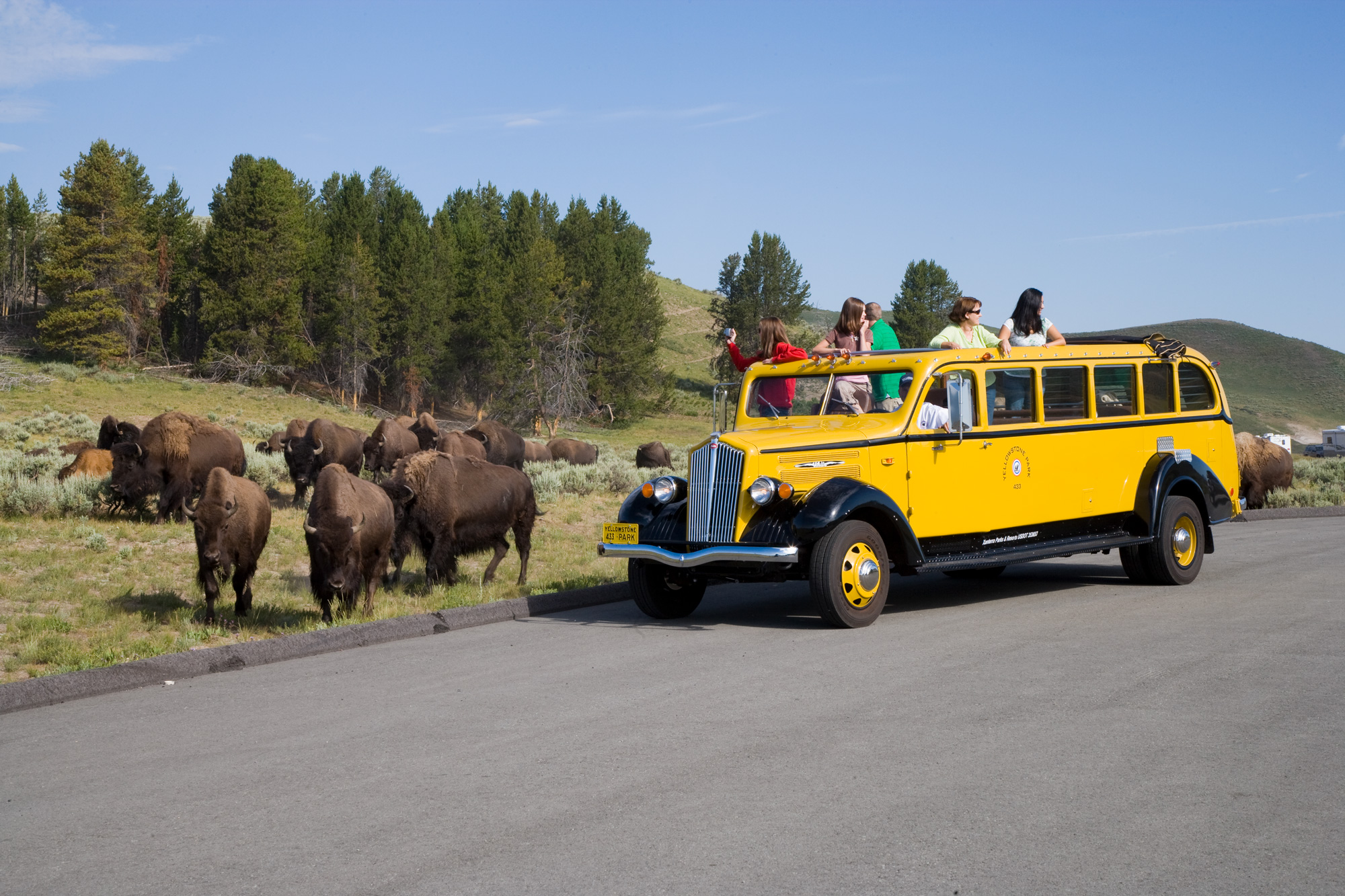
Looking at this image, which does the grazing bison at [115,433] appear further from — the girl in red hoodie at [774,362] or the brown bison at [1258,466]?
the brown bison at [1258,466]

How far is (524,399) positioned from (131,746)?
5960cm

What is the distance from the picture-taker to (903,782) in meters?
5.37

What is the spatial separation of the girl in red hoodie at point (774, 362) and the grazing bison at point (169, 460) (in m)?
10.8

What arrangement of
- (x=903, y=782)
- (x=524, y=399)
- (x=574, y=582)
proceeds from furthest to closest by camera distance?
(x=524, y=399) → (x=574, y=582) → (x=903, y=782)

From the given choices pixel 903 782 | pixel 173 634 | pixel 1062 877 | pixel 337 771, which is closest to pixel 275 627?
pixel 173 634

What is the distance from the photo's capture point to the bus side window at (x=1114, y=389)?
39.7 feet

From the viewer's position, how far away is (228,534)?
40.1 feet

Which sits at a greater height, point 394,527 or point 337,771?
point 394,527

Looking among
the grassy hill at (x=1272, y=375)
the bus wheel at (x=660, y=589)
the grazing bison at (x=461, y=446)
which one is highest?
the grassy hill at (x=1272, y=375)

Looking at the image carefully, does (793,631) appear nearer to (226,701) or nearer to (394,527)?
(226,701)

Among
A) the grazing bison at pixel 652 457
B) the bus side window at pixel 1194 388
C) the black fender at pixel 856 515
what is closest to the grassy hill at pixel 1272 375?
the grazing bison at pixel 652 457

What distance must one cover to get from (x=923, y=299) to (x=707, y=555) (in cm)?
8395

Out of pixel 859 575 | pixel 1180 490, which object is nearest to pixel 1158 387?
pixel 1180 490

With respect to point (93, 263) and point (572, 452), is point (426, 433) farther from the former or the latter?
point (93, 263)
